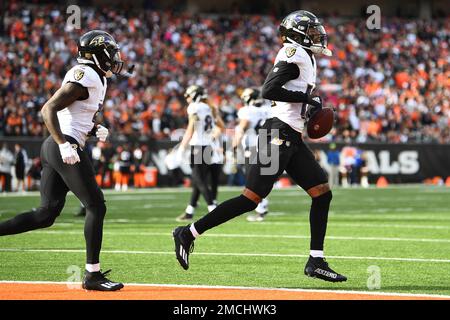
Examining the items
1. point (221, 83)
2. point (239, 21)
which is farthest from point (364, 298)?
point (239, 21)

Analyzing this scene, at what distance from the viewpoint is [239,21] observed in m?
38.2

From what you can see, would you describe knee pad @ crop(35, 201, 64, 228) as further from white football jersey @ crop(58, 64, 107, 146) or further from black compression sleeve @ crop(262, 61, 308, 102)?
black compression sleeve @ crop(262, 61, 308, 102)

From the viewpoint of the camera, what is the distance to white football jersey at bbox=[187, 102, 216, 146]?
16016 mm

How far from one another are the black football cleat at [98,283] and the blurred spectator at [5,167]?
19495 mm

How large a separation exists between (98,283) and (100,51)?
71.9 inches

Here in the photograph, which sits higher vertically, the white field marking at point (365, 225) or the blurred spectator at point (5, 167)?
the blurred spectator at point (5, 167)

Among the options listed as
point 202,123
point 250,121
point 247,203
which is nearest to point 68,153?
point 247,203

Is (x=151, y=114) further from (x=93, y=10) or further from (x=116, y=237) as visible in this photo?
(x=116, y=237)

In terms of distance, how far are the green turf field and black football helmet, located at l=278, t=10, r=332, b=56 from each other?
198cm

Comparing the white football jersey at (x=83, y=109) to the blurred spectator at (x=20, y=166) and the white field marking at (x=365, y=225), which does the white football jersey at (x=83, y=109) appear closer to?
the white field marking at (x=365, y=225)

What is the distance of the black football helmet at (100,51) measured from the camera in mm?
7703

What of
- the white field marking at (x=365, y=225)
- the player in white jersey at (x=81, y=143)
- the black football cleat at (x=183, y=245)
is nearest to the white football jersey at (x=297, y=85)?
the black football cleat at (x=183, y=245)

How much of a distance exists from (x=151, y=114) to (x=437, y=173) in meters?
10.1

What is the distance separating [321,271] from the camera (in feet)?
26.2
